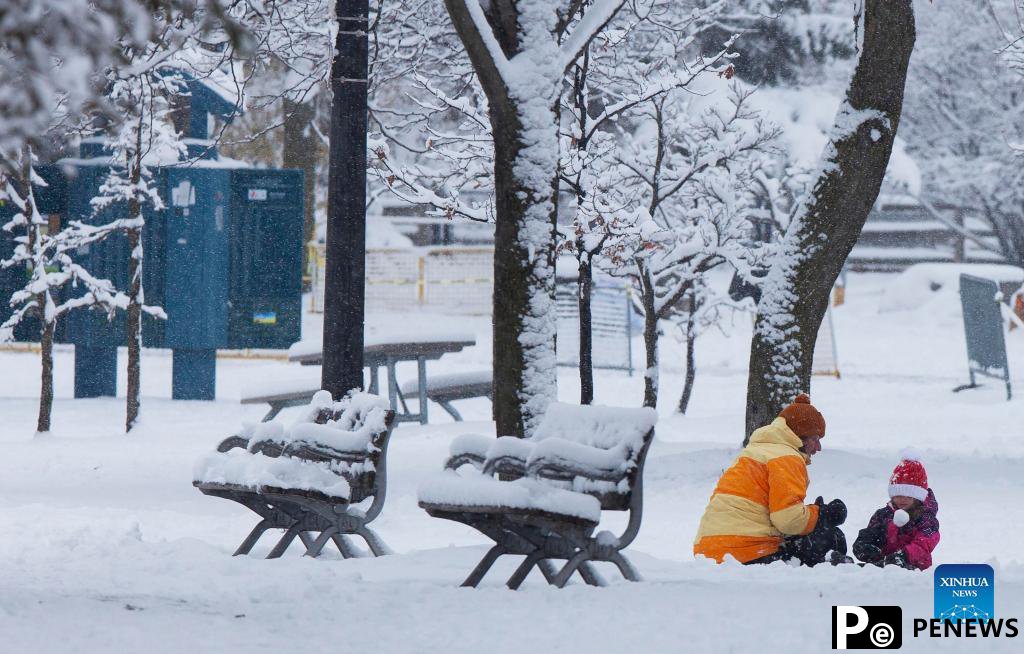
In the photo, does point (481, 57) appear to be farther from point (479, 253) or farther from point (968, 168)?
point (968, 168)

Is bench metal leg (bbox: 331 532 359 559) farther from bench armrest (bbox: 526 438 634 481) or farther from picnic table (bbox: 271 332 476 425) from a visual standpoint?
picnic table (bbox: 271 332 476 425)

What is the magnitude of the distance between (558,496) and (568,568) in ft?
1.15

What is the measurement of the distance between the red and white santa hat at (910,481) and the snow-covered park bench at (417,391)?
716cm

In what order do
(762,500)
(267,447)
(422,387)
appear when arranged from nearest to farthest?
(762,500), (267,447), (422,387)

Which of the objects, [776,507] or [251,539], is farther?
Answer: [251,539]

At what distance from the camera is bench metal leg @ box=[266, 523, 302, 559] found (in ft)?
23.4

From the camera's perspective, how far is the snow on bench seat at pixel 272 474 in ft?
22.7

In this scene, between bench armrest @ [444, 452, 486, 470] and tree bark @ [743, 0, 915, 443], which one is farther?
tree bark @ [743, 0, 915, 443]

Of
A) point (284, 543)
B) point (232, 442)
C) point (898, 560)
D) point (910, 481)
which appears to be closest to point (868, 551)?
point (898, 560)

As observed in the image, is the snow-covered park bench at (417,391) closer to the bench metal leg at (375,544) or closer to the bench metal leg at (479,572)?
the bench metal leg at (375,544)

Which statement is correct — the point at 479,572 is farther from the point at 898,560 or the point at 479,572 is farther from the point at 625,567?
the point at 898,560

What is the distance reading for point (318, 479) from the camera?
277 inches

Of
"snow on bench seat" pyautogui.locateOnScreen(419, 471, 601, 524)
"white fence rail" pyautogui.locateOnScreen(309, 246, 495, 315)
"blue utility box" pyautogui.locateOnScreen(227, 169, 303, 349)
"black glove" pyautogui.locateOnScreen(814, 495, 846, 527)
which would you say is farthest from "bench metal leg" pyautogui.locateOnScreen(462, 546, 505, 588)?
"white fence rail" pyautogui.locateOnScreen(309, 246, 495, 315)

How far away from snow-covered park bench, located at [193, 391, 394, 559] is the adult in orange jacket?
5.48 feet
